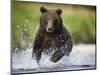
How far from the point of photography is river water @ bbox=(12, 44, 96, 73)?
243cm

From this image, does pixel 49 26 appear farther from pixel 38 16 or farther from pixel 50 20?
pixel 38 16

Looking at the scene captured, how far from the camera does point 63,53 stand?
8.67 ft

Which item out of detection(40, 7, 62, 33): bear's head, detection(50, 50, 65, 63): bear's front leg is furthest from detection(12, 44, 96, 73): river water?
detection(40, 7, 62, 33): bear's head

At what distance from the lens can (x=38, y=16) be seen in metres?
2.54

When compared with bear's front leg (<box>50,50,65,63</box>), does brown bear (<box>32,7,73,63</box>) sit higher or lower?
higher

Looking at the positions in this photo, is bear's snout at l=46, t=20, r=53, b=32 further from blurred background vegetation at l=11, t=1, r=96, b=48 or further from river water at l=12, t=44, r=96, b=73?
river water at l=12, t=44, r=96, b=73

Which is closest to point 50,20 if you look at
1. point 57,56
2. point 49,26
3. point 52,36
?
point 49,26

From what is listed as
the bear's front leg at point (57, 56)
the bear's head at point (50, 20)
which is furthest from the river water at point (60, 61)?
the bear's head at point (50, 20)

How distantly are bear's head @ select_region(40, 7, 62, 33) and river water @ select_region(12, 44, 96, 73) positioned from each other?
0.34m

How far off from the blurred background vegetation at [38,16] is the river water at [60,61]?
3.5 inches

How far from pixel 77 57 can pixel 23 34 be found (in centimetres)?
79

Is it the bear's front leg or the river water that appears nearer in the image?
the river water

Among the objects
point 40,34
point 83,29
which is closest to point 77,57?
point 83,29

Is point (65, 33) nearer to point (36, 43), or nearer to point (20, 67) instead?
point (36, 43)
